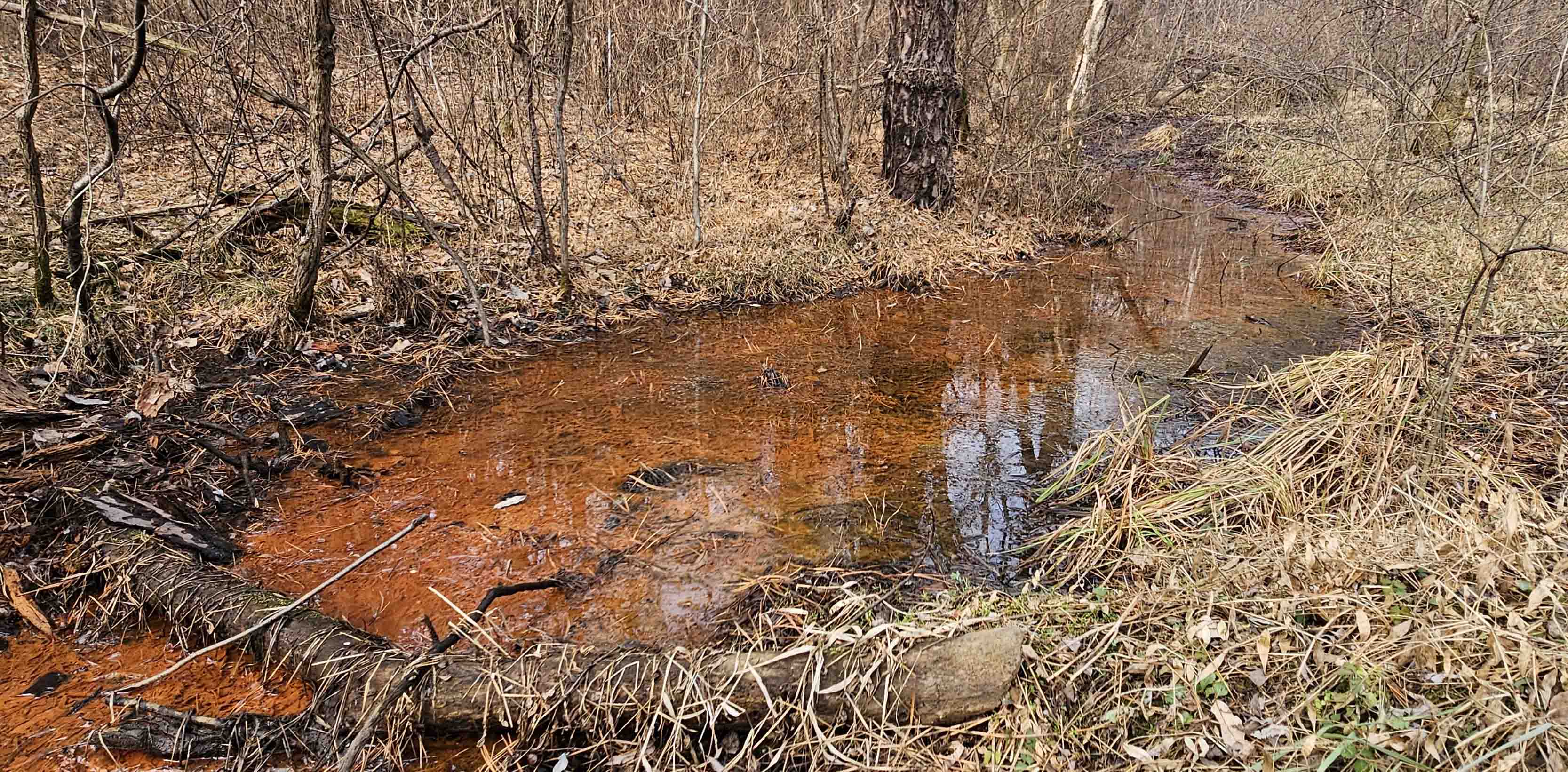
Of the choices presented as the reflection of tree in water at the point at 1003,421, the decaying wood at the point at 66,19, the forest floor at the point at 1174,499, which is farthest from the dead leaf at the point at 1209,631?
the decaying wood at the point at 66,19

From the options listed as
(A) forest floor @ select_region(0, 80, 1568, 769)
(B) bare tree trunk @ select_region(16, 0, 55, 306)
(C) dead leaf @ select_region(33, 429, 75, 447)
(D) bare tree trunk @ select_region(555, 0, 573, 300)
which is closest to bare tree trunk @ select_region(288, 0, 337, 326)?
(A) forest floor @ select_region(0, 80, 1568, 769)

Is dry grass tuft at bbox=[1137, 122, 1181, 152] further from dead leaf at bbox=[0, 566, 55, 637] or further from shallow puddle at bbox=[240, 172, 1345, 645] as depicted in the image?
dead leaf at bbox=[0, 566, 55, 637]

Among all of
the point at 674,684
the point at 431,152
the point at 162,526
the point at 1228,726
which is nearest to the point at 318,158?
the point at 431,152

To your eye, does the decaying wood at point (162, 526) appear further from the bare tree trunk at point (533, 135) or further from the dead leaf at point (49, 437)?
the bare tree trunk at point (533, 135)

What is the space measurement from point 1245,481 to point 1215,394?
164 centimetres

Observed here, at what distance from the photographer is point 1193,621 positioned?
245 cm

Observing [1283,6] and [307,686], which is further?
[1283,6]

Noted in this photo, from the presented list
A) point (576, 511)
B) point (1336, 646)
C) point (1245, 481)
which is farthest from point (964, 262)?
point (1336, 646)

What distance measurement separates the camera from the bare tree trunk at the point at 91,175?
4.04 meters

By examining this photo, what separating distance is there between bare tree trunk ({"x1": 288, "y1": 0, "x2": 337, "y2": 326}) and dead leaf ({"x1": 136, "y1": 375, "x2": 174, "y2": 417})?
3.58 ft

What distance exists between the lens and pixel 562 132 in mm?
5836

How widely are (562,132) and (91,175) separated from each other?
108 inches

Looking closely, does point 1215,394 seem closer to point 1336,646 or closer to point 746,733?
point 1336,646

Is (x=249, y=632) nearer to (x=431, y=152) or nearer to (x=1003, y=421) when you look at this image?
(x=1003, y=421)
